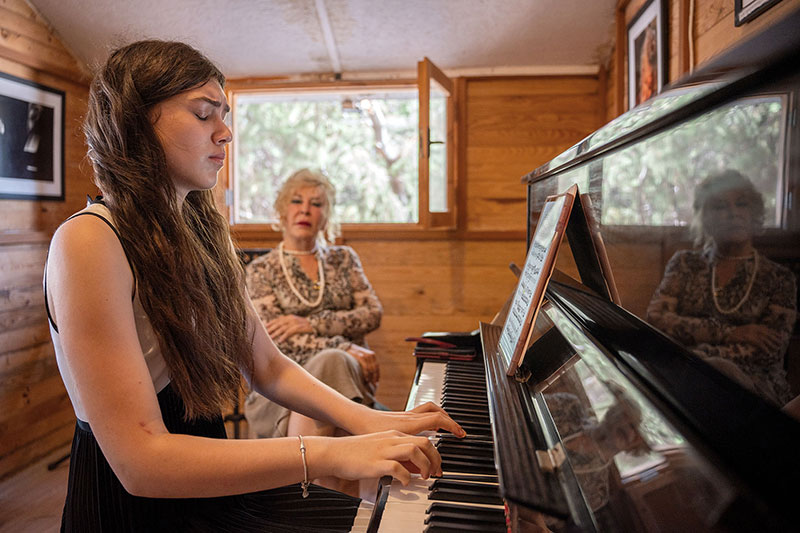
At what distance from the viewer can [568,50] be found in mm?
3041

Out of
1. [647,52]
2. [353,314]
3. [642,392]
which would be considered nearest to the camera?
[642,392]

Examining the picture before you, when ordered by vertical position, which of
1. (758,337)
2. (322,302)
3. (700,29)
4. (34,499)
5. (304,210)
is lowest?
(34,499)

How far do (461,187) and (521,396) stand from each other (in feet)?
7.94

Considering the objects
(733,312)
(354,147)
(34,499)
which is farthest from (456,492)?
(354,147)

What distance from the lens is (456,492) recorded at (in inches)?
32.2

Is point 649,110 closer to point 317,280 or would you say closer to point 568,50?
point 317,280

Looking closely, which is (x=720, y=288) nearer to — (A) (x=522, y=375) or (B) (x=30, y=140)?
(A) (x=522, y=375)

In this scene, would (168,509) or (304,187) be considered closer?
(168,509)

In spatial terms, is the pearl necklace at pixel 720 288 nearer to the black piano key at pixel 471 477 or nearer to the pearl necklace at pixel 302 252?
the black piano key at pixel 471 477

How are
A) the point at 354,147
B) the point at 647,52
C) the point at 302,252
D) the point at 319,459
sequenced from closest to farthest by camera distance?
the point at 319,459
the point at 647,52
the point at 302,252
the point at 354,147

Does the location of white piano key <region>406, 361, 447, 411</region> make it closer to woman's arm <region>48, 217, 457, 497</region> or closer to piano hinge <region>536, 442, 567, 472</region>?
woman's arm <region>48, 217, 457, 497</region>

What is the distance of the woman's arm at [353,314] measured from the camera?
2596 millimetres

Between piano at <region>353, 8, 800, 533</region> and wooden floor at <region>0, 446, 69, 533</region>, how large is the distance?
181 centimetres

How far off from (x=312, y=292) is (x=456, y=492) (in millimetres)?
1924
